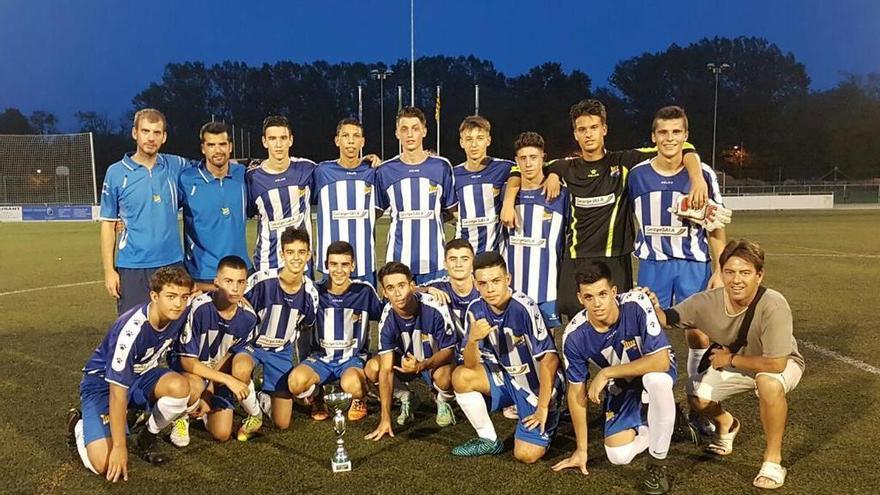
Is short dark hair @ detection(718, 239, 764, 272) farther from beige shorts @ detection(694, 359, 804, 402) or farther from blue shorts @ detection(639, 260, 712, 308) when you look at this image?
blue shorts @ detection(639, 260, 712, 308)

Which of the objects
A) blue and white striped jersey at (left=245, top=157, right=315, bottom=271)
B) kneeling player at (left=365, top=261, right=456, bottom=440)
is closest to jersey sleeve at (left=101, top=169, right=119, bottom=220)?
blue and white striped jersey at (left=245, top=157, right=315, bottom=271)

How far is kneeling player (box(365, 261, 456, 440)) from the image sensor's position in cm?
411

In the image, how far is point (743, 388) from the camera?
143 inches

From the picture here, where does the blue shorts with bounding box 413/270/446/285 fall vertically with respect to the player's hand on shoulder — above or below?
above

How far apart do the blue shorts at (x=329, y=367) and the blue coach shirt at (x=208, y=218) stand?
0.95 metres

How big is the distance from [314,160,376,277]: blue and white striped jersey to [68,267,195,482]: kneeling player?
1.50 metres

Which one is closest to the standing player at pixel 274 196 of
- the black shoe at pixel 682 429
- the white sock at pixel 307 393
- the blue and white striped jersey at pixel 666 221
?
the white sock at pixel 307 393

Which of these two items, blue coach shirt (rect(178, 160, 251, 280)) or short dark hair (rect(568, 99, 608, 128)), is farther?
blue coach shirt (rect(178, 160, 251, 280))

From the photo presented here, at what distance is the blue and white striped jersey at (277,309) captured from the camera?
4.33 metres

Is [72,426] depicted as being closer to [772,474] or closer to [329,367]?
[329,367]

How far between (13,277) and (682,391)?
10.0 m

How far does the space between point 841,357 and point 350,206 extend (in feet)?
13.4

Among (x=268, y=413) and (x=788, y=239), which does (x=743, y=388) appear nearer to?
(x=268, y=413)

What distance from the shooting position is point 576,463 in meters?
3.43
